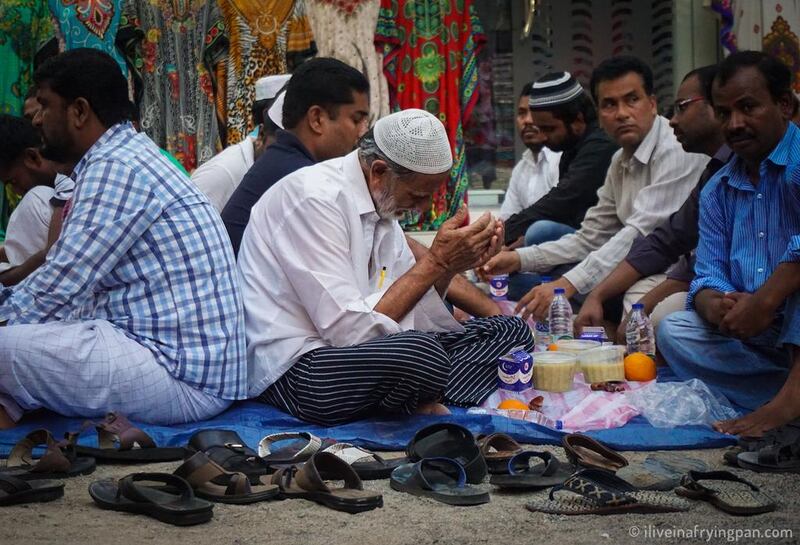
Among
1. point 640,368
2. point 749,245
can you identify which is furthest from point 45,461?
point 749,245

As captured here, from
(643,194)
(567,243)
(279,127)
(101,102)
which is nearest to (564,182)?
(567,243)

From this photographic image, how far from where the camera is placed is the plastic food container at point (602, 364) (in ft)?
16.4

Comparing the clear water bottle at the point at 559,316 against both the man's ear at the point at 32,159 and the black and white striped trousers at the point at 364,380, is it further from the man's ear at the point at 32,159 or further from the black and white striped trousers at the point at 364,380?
the man's ear at the point at 32,159

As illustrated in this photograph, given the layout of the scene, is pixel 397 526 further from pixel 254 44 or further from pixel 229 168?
pixel 254 44

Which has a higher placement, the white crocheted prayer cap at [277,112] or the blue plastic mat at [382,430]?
the white crocheted prayer cap at [277,112]

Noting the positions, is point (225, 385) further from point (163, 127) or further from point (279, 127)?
point (163, 127)

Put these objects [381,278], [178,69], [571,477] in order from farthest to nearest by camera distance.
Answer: [178,69], [381,278], [571,477]

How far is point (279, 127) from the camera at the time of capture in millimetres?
5906

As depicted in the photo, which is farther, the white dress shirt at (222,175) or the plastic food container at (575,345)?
the white dress shirt at (222,175)

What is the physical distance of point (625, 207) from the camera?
20.7 ft

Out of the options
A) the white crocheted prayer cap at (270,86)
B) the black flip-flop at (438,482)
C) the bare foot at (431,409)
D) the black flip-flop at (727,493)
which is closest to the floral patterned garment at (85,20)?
the white crocheted prayer cap at (270,86)

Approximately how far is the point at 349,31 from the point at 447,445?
466 centimetres

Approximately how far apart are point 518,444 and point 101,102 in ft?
6.57

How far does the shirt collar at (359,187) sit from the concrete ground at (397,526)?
1.39m
